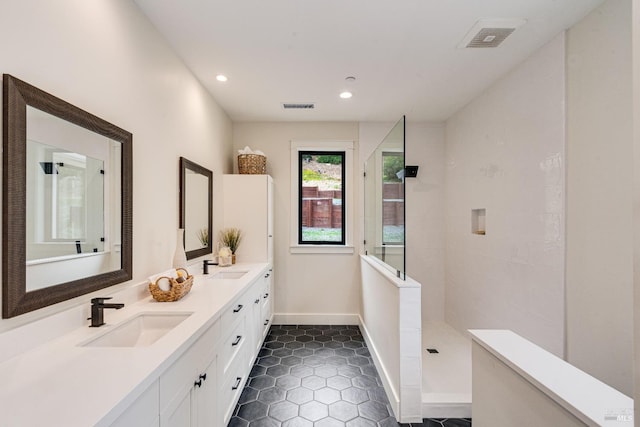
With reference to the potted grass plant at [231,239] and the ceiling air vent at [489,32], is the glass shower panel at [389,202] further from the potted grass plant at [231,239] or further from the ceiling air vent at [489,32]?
the potted grass plant at [231,239]

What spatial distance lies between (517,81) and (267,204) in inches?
101

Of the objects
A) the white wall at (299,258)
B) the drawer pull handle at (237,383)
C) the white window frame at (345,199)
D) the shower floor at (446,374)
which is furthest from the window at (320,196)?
the drawer pull handle at (237,383)

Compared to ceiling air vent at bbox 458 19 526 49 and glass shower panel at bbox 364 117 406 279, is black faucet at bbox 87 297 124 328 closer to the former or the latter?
glass shower panel at bbox 364 117 406 279

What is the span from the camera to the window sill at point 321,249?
377 cm

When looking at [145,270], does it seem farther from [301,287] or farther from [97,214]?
[301,287]

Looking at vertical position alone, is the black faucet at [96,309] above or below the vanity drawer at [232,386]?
above

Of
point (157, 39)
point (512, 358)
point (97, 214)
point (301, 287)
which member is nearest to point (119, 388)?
point (97, 214)

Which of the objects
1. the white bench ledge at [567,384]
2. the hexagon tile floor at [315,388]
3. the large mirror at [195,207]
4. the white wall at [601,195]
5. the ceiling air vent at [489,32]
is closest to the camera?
the white bench ledge at [567,384]

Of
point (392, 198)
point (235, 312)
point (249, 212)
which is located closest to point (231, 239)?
point (249, 212)

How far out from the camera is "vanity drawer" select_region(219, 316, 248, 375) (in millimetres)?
1722

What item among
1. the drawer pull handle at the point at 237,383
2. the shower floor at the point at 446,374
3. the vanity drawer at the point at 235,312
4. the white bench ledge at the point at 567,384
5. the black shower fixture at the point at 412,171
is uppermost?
the black shower fixture at the point at 412,171

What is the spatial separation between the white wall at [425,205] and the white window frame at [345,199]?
→ 219 mm

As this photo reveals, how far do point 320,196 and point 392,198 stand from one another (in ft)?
5.15

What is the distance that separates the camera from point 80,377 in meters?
0.89
